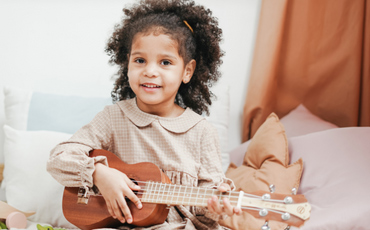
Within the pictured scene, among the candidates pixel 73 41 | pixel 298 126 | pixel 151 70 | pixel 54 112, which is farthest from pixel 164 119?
pixel 73 41

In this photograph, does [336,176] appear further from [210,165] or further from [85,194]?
[85,194]

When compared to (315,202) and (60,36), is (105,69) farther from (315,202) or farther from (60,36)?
(315,202)


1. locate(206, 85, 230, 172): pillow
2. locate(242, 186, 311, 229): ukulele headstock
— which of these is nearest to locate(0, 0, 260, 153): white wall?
locate(206, 85, 230, 172): pillow

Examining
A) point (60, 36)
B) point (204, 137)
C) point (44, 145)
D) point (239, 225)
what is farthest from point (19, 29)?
point (239, 225)

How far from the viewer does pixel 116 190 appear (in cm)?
118

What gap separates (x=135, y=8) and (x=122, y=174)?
57 cm

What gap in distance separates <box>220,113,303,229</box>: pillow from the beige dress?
9.0 inches

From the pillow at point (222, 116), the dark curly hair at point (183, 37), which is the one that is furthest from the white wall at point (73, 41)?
the dark curly hair at point (183, 37)

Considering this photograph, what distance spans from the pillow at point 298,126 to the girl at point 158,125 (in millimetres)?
479

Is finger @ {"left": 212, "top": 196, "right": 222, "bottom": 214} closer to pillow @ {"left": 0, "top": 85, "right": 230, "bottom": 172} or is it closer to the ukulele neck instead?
the ukulele neck

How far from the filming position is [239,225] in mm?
1445

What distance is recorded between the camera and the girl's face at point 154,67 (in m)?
1.31

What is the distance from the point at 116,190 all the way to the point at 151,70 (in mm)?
363

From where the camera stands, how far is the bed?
142 centimetres
